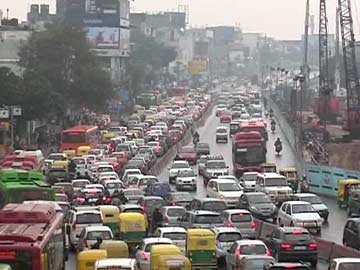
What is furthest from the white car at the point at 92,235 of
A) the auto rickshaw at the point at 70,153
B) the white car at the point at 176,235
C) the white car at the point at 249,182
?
the auto rickshaw at the point at 70,153

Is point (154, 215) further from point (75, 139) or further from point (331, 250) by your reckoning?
point (75, 139)

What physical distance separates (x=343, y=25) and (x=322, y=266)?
63684mm

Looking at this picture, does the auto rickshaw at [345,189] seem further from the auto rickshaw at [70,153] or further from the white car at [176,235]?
the auto rickshaw at [70,153]

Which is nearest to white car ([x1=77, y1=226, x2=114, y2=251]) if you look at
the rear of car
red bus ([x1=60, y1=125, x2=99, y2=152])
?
the rear of car

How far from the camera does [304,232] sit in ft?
91.6

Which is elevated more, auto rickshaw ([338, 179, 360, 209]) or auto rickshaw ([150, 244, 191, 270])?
auto rickshaw ([150, 244, 191, 270])

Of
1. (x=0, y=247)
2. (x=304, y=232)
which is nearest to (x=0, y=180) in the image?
(x=304, y=232)

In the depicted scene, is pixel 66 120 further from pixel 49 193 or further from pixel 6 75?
pixel 49 193

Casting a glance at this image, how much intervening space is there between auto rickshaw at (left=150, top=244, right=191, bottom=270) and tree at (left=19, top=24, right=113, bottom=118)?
225ft

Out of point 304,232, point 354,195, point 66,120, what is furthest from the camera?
point 66,120

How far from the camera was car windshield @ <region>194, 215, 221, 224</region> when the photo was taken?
3110 centimetres

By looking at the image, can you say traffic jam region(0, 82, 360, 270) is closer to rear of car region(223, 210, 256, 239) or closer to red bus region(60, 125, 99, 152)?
rear of car region(223, 210, 256, 239)

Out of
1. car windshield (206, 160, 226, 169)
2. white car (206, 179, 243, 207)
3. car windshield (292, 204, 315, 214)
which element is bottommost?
car windshield (206, 160, 226, 169)

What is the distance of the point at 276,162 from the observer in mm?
65875
